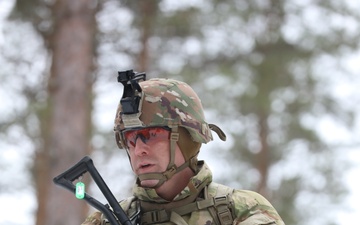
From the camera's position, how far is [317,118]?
573 inches

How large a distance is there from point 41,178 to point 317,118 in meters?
5.37

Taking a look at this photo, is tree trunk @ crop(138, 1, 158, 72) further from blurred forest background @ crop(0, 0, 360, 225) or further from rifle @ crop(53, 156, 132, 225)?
rifle @ crop(53, 156, 132, 225)

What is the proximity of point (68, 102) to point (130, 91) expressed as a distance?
6058mm

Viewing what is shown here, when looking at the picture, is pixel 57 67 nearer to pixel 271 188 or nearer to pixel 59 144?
pixel 59 144

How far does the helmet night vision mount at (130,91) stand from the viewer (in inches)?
118

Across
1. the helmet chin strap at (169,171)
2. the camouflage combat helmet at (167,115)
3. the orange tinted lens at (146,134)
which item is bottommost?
the helmet chin strap at (169,171)

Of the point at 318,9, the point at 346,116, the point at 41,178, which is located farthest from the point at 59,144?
the point at 346,116

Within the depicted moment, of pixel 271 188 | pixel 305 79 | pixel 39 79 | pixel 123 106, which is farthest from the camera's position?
pixel 271 188

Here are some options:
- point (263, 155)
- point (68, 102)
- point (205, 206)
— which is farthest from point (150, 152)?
point (263, 155)

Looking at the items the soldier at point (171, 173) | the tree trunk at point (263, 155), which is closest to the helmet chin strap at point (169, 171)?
the soldier at point (171, 173)

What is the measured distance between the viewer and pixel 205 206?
3008mm

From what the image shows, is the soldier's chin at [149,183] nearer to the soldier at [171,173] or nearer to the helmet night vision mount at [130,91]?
the soldier at [171,173]

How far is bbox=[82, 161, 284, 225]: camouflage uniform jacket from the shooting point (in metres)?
2.95

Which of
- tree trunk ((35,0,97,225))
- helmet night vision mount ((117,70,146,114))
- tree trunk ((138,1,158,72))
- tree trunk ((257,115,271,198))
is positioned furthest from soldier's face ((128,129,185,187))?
tree trunk ((257,115,271,198))
